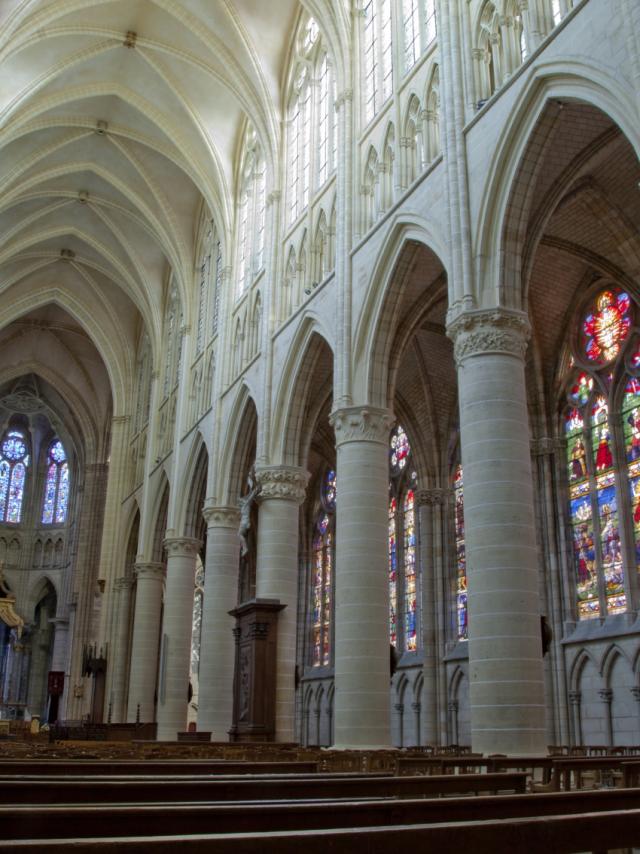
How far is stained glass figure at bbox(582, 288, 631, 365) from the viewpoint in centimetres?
1939

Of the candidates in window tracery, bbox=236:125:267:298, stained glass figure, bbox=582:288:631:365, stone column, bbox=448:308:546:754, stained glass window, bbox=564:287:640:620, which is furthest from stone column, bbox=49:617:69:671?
stone column, bbox=448:308:546:754

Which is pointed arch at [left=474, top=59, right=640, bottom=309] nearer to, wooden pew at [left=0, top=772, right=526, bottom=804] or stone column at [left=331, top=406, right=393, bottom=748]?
stone column at [left=331, top=406, right=393, bottom=748]

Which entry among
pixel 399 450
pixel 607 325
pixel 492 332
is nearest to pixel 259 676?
pixel 399 450

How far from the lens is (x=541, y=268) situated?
66.6 feet

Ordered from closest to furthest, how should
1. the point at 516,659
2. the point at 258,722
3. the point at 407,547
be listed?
the point at 516,659
the point at 258,722
the point at 407,547

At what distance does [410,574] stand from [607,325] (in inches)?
374

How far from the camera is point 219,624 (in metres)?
23.3

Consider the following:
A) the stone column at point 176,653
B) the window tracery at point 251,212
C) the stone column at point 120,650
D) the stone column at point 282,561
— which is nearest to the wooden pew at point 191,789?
the stone column at point 282,561

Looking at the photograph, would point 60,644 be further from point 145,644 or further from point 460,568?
point 460,568

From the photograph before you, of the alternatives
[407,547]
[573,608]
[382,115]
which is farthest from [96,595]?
[382,115]

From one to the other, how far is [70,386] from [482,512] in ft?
127

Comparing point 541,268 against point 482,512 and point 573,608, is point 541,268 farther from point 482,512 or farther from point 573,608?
point 482,512

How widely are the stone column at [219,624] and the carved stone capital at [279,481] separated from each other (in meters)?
4.12

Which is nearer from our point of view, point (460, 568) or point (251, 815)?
point (251, 815)
